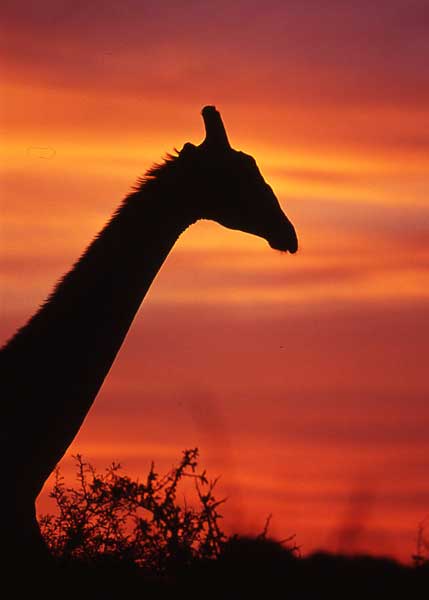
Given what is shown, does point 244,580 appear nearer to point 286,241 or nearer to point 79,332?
point 79,332

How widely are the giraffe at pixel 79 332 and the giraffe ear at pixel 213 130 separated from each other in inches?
11.1

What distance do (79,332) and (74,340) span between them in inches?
3.0

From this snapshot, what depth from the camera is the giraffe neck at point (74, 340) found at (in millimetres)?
9547

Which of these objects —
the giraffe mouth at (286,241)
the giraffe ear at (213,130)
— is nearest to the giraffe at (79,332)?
the giraffe ear at (213,130)

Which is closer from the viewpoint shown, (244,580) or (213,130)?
(244,580)

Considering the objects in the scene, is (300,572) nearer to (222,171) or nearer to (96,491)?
(96,491)

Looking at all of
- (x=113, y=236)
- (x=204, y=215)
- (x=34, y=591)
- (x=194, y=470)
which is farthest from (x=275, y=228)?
(x=34, y=591)

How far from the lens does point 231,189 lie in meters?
11.0

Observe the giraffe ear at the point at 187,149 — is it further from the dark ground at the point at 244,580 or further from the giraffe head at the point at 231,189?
the dark ground at the point at 244,580

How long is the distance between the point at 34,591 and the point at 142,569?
0.83 m

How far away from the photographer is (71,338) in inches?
385

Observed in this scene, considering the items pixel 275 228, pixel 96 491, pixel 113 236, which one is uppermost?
pixel 275 228

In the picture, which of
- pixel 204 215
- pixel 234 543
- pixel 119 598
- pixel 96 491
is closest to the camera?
pixel 234 543

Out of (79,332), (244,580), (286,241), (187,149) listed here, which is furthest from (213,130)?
(244,580)
